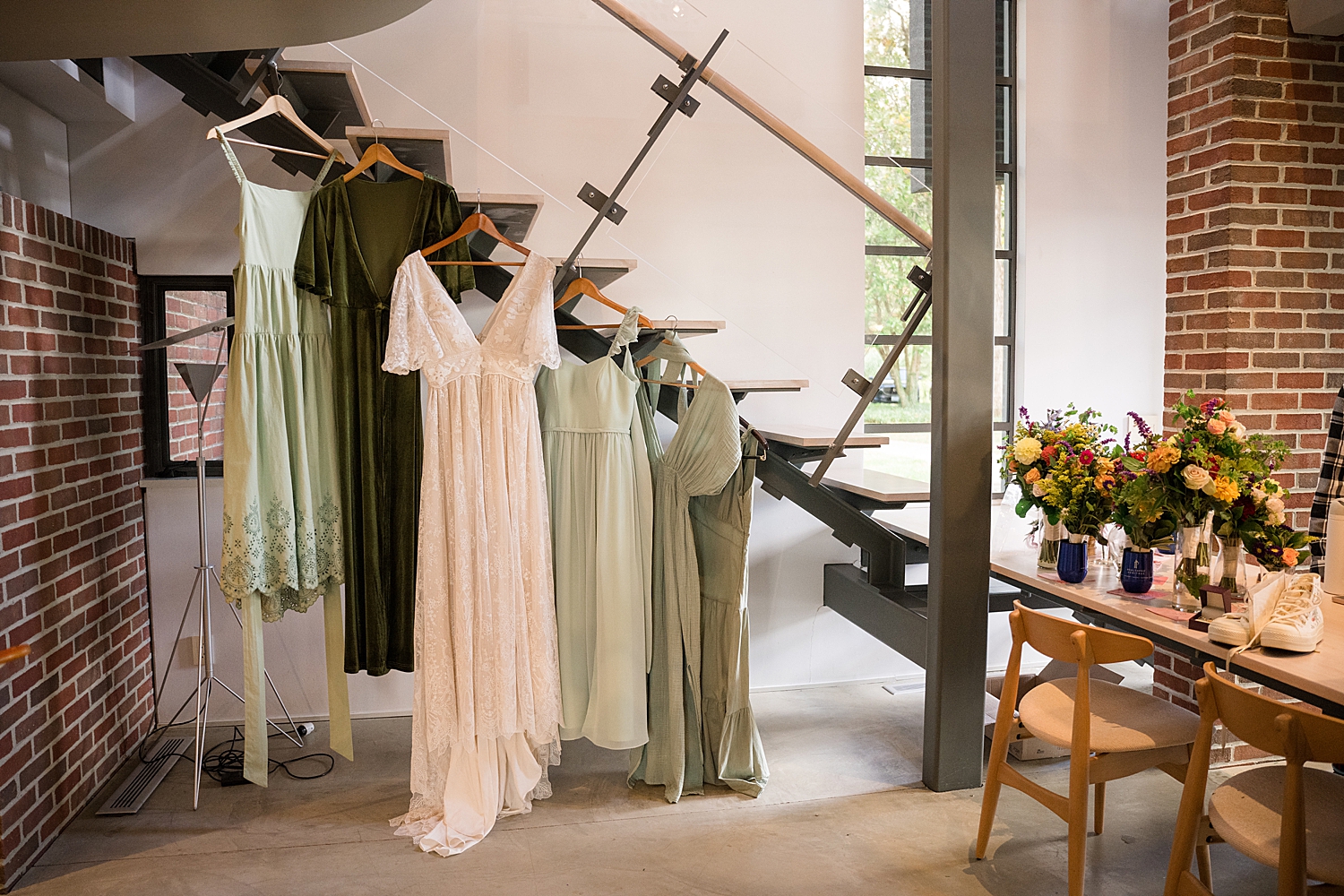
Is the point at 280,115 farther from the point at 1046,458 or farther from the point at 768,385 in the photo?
the point at 1046,458

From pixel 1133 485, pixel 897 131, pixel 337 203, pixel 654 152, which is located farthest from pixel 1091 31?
pixel 337 203

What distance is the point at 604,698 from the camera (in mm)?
2883

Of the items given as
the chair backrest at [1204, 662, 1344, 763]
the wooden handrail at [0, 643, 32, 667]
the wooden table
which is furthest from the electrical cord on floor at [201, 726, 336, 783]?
the chair backrest at [1204, 662, 1344, 763]

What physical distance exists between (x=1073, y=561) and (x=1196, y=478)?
1.49 ft

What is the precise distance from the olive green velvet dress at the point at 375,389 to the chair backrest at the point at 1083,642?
6.25ft

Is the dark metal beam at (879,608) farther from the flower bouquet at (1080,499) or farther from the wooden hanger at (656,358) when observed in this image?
the wooden hanger at (656,358)

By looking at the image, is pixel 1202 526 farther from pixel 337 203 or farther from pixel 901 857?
pixel 337 203

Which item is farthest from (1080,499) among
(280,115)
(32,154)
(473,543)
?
(32,154)

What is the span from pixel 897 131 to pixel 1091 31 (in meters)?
1.03

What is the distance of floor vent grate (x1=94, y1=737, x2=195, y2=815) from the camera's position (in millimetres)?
2867

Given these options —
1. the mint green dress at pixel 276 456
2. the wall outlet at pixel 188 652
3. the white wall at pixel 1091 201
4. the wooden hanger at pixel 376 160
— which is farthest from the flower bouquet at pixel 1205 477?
the wall outlet at pixel 188 652

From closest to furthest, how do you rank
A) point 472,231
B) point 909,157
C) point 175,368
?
1. point 472,231
2. point 175,368
3. point 909,157

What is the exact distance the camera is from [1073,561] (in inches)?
103

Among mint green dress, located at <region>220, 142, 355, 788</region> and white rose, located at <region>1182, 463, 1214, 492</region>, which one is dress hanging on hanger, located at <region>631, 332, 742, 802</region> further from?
white rose, located at <region>1182, 463, 1214, 492</region>
